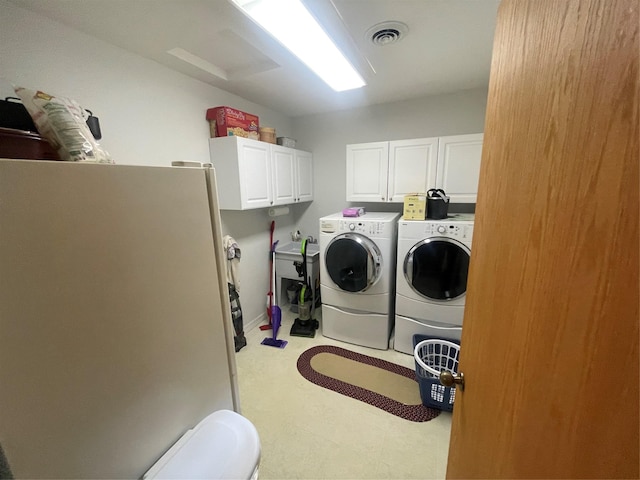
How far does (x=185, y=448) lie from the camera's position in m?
0.92

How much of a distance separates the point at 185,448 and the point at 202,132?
7.18 ft

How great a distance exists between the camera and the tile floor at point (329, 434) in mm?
1398

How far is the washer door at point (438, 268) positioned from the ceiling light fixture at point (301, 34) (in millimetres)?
1512

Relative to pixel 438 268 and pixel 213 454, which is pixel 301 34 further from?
pixel 213 454

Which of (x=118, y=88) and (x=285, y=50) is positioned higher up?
(x=285, y=50)

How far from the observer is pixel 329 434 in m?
1.60

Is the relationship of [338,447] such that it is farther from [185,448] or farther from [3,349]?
[3,349]

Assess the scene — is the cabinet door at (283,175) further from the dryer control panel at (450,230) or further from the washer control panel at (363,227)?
the dryer control panel at (450,230)

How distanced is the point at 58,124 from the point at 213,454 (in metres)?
1.24

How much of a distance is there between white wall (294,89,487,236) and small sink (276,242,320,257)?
1.01 feet

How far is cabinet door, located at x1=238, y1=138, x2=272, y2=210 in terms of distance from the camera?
220 centimetres

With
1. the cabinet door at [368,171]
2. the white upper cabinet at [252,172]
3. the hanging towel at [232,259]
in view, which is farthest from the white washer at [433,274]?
the hanging towel at [232,259]

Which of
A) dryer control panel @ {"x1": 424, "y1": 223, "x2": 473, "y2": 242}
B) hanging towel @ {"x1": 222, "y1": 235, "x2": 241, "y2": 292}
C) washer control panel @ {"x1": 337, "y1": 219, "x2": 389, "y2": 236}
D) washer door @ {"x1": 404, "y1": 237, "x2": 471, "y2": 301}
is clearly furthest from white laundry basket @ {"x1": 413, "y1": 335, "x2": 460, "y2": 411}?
hanging towel @ {"x1": 222, "y1": 235, "x2": 241, "y2": 292}

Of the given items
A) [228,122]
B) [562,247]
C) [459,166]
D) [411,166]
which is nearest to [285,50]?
[228,122]
